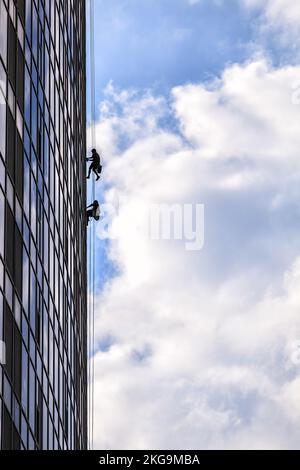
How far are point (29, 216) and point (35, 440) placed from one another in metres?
8.27

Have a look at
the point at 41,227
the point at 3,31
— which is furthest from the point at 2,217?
the point at 41,227

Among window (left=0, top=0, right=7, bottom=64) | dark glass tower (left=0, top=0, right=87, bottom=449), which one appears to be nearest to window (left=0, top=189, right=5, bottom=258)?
dark glass tower (left=0, top=0, right=87, bottom=449)

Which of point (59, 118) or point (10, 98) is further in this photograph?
point (59, 118)

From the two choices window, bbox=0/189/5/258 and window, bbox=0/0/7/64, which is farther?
window, bbox=0/0/7/64

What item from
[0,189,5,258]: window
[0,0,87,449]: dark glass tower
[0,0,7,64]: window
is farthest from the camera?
[0,0,87,449]: dark glass tower

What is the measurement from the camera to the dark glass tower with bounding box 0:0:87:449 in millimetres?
40531

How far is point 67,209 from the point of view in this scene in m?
62.3

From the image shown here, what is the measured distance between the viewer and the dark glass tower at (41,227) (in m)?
40.5

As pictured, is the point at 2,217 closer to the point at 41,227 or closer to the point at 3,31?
the point at 3,31

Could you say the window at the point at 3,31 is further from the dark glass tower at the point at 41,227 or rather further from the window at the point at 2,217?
the window at the point at 2,217

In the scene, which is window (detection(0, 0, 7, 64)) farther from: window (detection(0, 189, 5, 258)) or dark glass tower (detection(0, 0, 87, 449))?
window (detection(0, 189, 5, 258))
